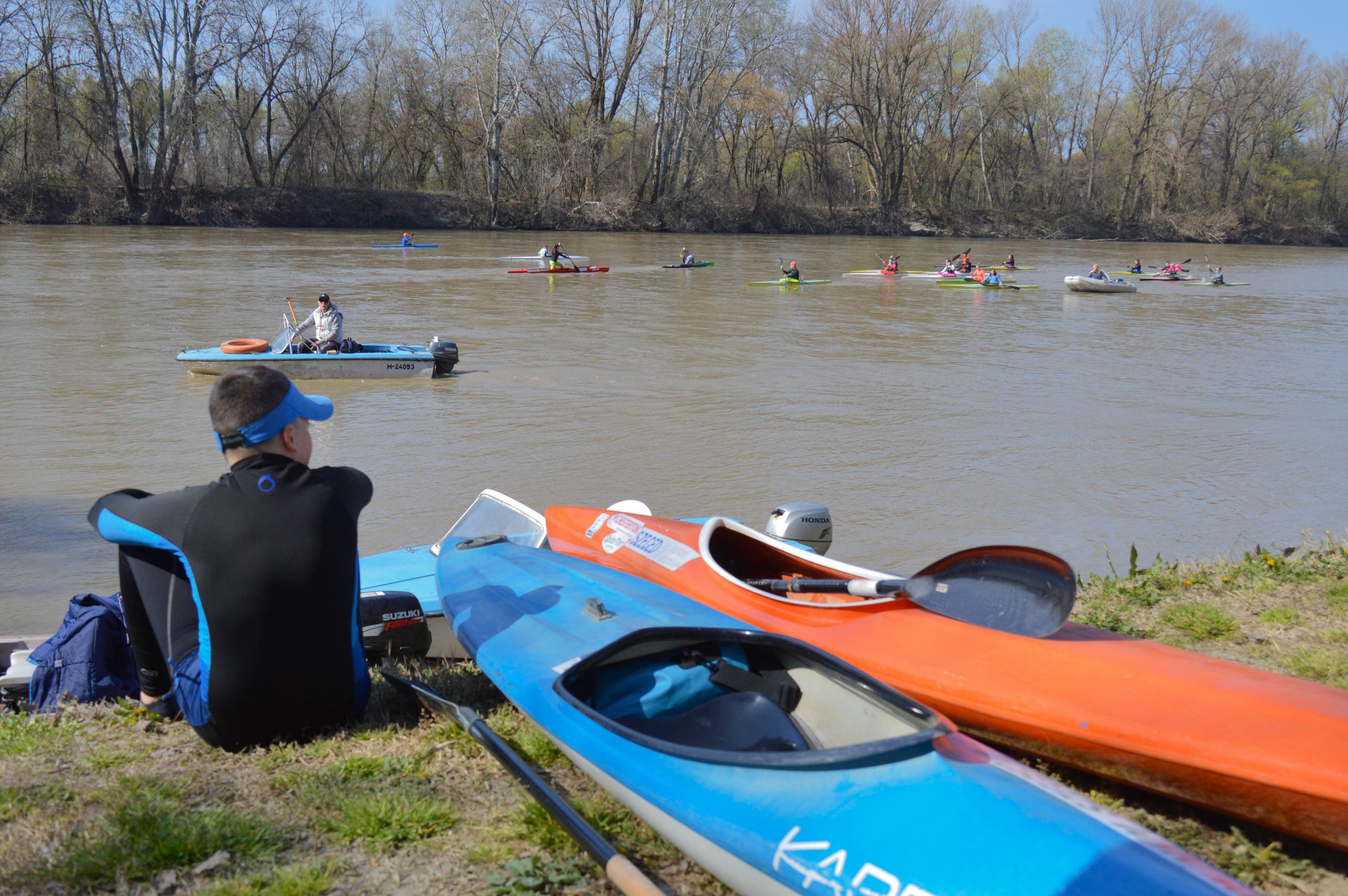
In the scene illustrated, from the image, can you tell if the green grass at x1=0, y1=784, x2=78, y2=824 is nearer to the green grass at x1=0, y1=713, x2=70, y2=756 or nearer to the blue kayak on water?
the green grass at x1=0, y1=713, x2=70, y2=756

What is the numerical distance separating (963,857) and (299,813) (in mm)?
1653

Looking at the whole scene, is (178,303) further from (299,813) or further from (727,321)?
(299,813)

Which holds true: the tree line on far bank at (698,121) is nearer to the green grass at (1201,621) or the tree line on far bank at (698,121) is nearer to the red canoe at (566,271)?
the red canoe at (566,271)

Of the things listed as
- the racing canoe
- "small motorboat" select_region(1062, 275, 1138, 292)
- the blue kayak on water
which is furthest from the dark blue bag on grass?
"small motorboat" select_region(1062, 275, 1138, 292)

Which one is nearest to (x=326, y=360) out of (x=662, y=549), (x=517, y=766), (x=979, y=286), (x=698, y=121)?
(x=662, y=549)

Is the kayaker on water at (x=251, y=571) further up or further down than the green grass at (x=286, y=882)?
further up

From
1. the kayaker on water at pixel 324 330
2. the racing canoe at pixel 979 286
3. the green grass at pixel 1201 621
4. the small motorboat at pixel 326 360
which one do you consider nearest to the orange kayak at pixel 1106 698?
the green grass at pixel 1201 621

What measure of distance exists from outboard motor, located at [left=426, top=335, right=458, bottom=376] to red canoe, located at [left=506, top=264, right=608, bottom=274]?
13.7 meters

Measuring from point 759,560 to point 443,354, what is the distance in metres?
9.24

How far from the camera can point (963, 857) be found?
2154 millimetres

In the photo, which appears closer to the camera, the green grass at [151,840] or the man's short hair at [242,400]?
the green grass at [151,840]

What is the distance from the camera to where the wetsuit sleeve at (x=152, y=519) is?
2.75 meters

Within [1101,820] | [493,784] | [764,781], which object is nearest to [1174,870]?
[1101,820]

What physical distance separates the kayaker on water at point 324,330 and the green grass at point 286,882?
11.5 m
